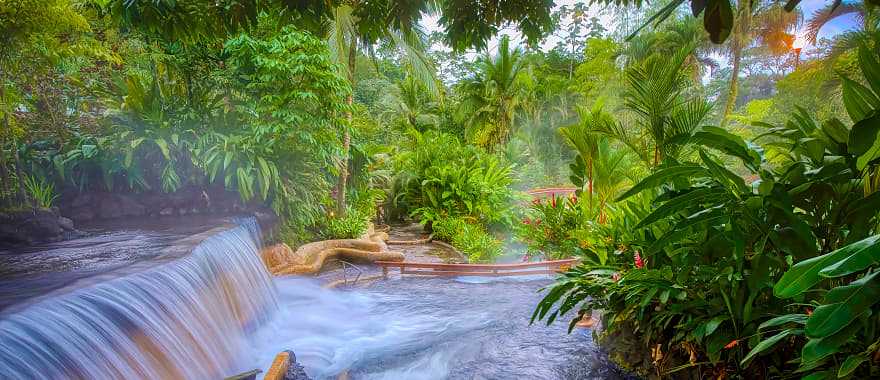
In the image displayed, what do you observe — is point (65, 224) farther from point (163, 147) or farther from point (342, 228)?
point (342, 228)

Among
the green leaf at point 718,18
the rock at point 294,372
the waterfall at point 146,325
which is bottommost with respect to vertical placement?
the rock at point 294,372

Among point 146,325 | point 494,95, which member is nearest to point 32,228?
point 146,325

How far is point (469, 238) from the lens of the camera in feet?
25.1

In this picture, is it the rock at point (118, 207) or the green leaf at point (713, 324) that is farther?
the rock at point (118, 207)

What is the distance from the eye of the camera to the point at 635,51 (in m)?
12.8

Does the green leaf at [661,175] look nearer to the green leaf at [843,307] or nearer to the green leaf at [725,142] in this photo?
the green leaf at [725,142]

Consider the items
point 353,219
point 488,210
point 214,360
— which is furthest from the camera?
point 488,210

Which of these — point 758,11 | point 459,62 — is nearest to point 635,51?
point 758,11

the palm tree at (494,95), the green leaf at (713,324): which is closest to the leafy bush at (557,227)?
the green leaf at (713,324)

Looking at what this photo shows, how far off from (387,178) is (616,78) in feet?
25.7

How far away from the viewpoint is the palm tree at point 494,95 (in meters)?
12.4

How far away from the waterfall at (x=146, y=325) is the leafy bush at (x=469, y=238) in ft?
12.1

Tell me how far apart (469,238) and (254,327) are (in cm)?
413

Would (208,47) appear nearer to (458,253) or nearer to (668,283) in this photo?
(458,253)
